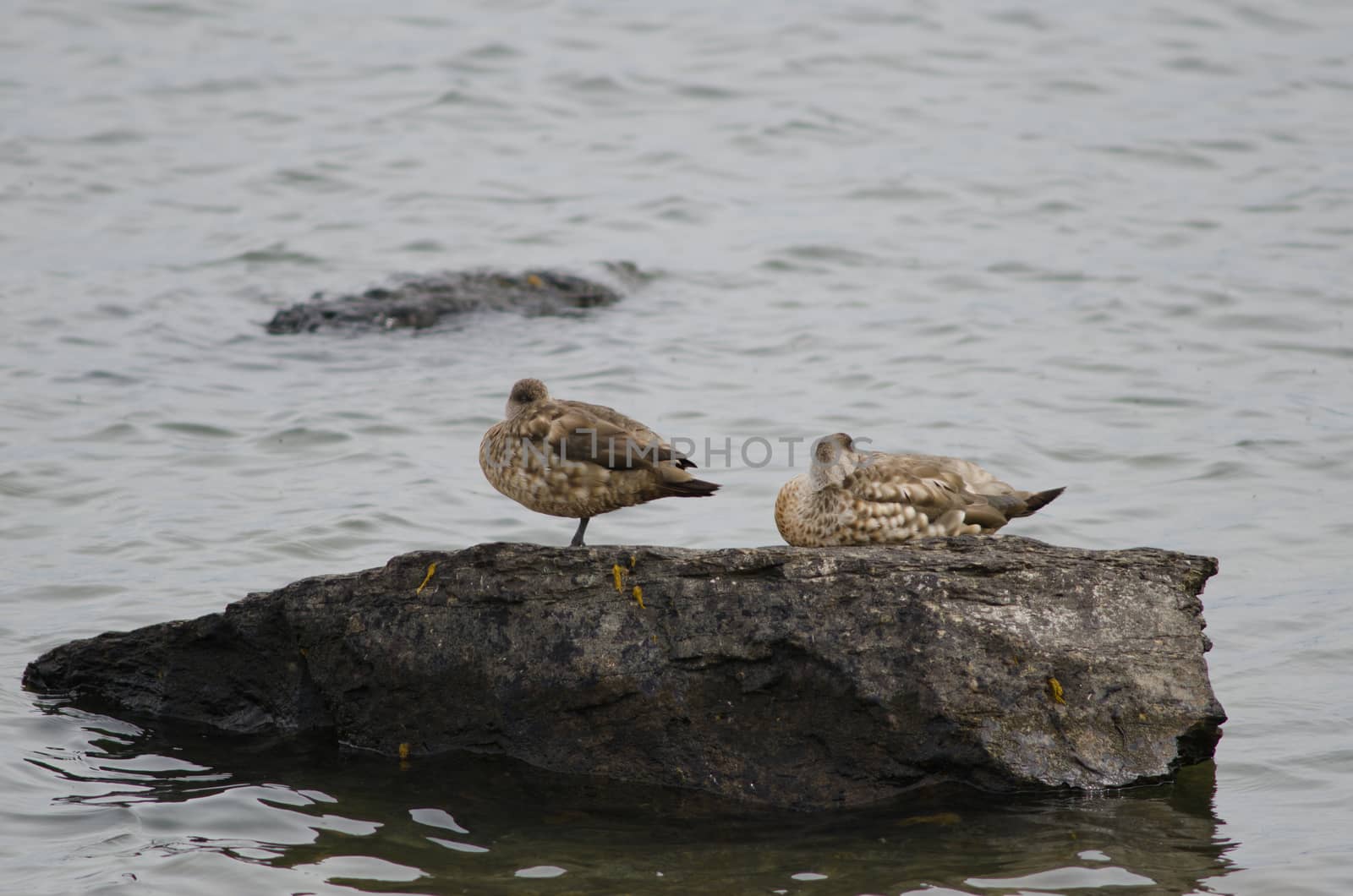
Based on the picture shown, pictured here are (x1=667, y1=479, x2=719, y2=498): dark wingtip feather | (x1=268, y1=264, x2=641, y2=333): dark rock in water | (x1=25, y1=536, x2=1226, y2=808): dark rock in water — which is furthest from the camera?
(x1=268, y1=264, x2=641, y2=333): dark rock in water

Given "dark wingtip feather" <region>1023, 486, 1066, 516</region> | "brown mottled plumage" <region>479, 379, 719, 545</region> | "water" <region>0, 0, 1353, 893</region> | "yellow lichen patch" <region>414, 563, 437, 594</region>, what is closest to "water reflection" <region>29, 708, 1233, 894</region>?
"water" <region>0, 0, 1353, 893</region>

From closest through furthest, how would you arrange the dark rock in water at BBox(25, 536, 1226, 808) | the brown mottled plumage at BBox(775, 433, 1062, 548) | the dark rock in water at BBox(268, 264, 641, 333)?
the dark rock in water at BBox(25, 536, 1226, 808) → the brown mottled plumage at BBox(775, 433, 1062, 548) → the dark rock in water at BBox(268, 264, 641, 333)

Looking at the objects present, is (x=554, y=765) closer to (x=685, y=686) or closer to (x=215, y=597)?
(x=685, y=686)

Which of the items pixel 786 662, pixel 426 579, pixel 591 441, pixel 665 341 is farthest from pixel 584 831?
pixel 665 341

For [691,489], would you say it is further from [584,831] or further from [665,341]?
[665,341]

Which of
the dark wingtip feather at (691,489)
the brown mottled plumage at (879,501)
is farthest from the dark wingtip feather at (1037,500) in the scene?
the dark wingtip feather at (691,489)

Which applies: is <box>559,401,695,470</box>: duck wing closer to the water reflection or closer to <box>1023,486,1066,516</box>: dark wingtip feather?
the water reflection

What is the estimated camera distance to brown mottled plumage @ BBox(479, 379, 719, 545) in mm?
6363

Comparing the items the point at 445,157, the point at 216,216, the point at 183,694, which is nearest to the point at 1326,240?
the point at 445,157

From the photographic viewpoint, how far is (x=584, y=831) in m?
5.80

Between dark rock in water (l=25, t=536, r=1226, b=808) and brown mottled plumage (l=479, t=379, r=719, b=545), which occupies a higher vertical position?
brown mottled plumage (l=479, t=379, r=719, b=545)

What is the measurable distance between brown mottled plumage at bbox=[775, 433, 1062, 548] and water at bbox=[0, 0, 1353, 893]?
4.48ft

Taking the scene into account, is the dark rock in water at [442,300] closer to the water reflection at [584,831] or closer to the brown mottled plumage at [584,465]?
the brown mottled plumage at [584,465]

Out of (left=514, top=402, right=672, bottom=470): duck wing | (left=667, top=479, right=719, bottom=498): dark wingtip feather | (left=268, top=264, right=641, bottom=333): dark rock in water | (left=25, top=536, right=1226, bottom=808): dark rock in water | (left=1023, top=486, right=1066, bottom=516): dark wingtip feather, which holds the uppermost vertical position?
(left=268, top=264, right=641, bottom=333): dark rock in water
